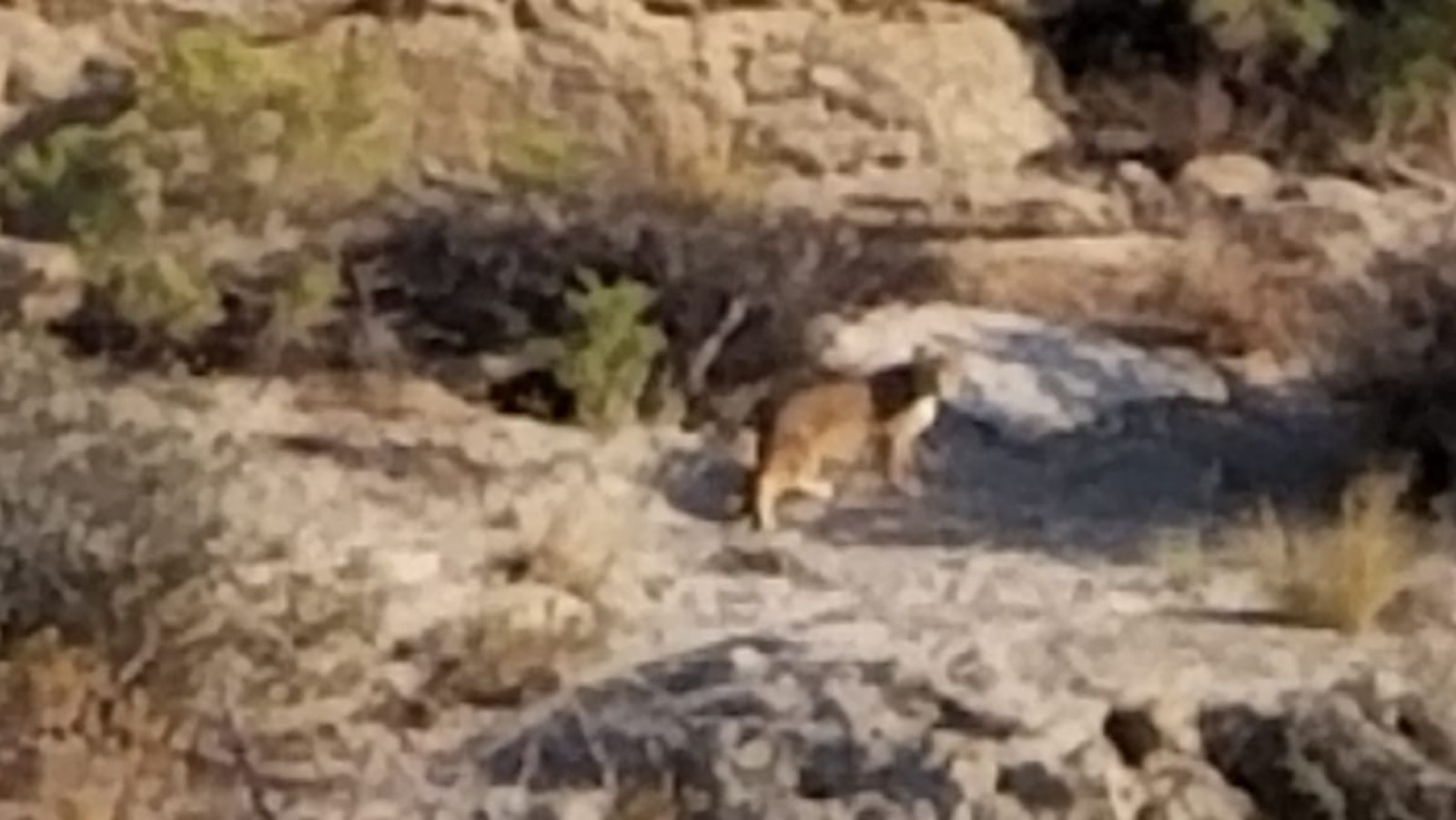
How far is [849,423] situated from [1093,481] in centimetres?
15

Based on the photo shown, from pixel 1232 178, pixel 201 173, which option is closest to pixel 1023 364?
pixel 1232 178

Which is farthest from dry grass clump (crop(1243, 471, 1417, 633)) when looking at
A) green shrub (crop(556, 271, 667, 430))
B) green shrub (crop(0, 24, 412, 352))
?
green shrub (crop(0, 24, 412, 352))

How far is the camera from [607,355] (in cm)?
156

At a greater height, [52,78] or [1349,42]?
[1349,42]

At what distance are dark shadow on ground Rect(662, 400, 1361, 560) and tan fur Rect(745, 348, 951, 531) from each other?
0.01 m

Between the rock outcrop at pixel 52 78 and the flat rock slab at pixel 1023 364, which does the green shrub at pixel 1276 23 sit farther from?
the rock outcrop at pixel 52 78

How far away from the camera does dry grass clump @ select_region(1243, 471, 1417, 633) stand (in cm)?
155

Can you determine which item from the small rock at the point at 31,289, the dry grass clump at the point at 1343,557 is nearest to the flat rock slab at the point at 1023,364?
the dry grass clump at the point at 1343,557

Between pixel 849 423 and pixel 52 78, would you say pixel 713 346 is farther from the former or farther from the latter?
pixel 52 78

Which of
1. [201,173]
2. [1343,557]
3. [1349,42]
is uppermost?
[1349,42]

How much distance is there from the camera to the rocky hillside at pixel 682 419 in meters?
1.49

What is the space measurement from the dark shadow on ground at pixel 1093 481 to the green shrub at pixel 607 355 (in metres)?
0.05

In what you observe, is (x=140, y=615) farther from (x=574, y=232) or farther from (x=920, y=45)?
(x=920, y=45)

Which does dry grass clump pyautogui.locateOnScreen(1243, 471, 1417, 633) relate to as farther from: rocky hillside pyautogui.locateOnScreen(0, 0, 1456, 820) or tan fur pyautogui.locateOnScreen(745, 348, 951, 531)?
tan fur pyautogui.locateOnScreen(745, 348, 951, 531)
